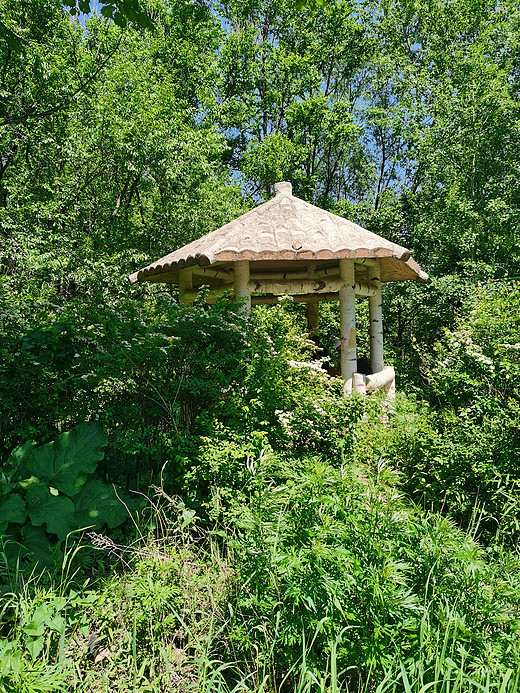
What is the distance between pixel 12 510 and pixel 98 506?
569 millimetres

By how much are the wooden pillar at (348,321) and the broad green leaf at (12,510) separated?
177 inches

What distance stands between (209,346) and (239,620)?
6.82 feet

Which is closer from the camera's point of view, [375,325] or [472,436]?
[472,436]

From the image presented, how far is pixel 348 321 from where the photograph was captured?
667cm

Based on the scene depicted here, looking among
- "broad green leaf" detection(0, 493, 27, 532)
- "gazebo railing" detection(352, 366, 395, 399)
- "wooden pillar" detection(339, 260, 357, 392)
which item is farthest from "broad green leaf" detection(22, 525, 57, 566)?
"wooden pillar" detection(339, 260, 357, 392)

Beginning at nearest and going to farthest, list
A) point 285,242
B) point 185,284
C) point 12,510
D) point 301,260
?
point 12,510 → point 285,242 → point 301,260 → point 185,284

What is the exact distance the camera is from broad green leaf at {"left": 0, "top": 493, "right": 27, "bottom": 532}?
2988 mm

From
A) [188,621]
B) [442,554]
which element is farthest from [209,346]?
[442,554]

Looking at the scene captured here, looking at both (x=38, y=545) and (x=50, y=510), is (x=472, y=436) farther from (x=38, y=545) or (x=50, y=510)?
(x=38, y=545)

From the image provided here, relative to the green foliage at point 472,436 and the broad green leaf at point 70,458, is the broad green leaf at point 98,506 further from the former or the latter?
the green foliage at point 472,436

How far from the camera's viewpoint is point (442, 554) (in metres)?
2.22

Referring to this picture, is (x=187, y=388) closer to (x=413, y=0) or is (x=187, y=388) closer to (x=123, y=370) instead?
(x=123, y=370)

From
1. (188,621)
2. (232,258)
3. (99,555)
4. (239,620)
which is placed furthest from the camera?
(232,258)

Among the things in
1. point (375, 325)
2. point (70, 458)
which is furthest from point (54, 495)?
point (375, 325)
